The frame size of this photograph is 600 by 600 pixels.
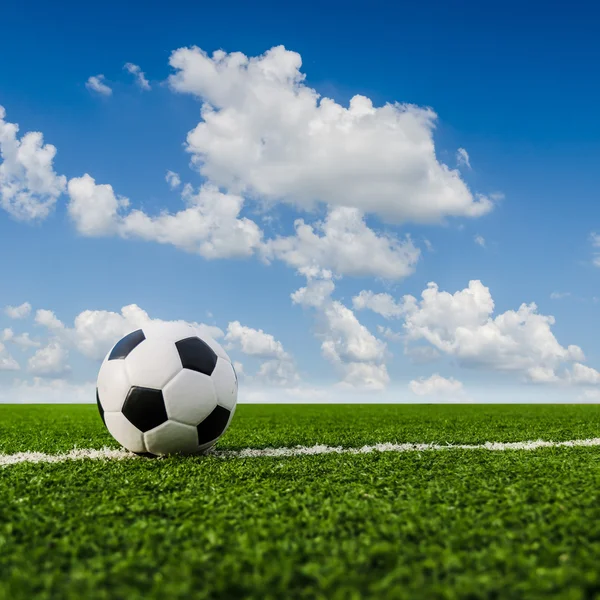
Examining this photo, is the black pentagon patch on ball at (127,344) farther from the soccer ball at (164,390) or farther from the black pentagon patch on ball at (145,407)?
the black pentagon patch on ball at (145,407)

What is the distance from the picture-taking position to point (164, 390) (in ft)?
24.5

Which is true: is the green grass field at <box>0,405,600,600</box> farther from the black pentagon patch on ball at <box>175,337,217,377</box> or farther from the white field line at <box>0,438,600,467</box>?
the black pentagon patch on ball at <box>175,337,217,377</box>

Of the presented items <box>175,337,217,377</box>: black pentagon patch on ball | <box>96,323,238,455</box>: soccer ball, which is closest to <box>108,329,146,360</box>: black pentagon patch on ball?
<box>96,323,238,455</box>: soccer ball

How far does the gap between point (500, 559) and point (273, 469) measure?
375 cm

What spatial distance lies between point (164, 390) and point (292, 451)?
249 cm

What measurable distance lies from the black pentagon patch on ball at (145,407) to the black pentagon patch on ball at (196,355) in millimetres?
535

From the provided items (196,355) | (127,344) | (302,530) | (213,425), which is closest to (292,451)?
(213,425)

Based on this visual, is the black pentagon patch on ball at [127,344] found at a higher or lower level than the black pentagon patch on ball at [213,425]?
higher

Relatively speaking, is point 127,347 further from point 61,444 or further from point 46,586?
point 46,586

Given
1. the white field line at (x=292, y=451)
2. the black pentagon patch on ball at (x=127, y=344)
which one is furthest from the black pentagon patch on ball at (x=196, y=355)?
the white field line at (x=292, y=451)

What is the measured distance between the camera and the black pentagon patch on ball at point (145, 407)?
7.45 m

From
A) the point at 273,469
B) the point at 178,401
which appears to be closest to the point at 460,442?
the point at 273,469

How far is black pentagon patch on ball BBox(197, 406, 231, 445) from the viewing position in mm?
7762

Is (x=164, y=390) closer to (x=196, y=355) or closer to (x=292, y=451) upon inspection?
(x=196, y=355)
